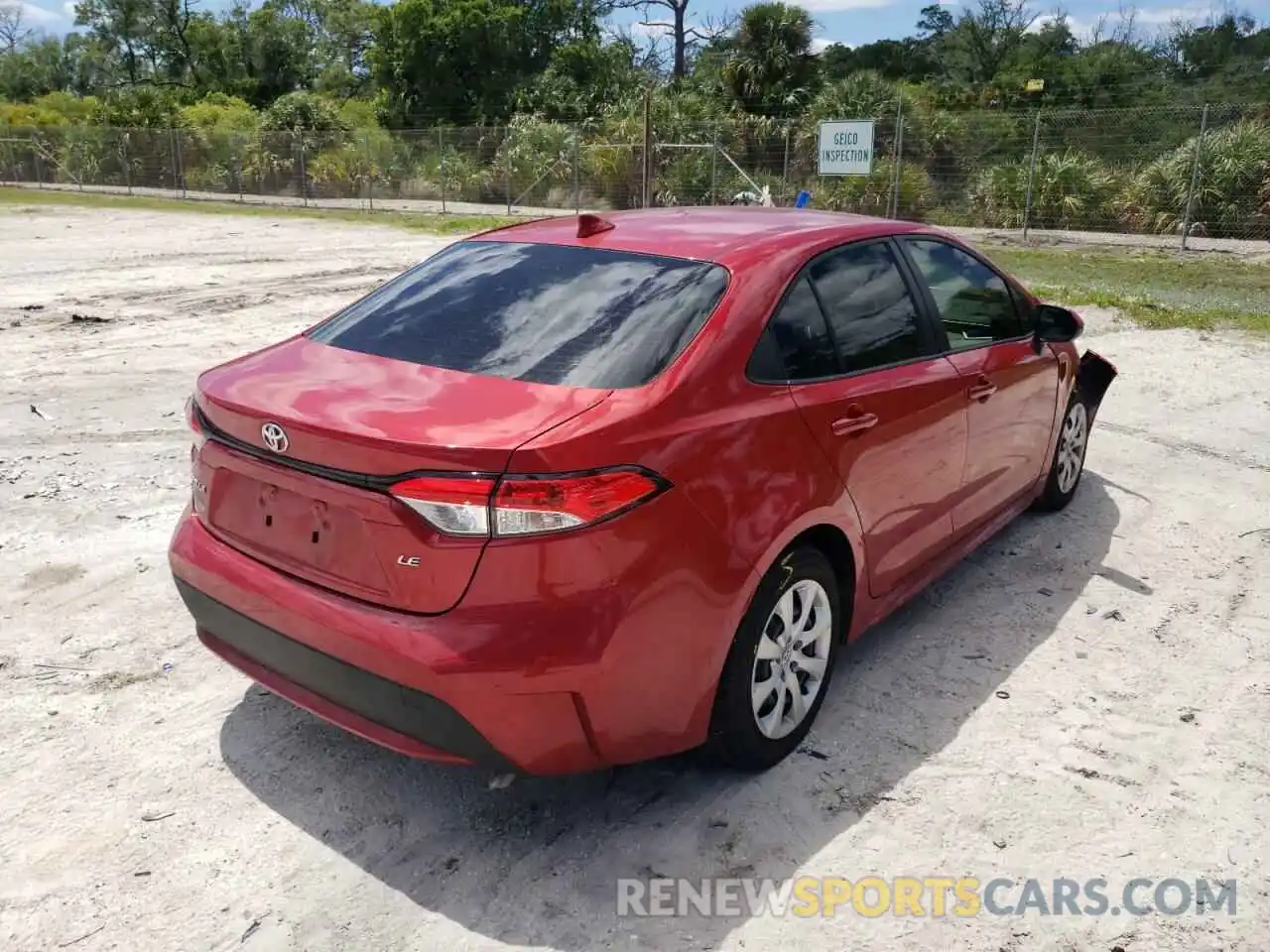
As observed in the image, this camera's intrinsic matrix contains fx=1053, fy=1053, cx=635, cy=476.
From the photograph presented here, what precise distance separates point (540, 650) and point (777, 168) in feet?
79.1

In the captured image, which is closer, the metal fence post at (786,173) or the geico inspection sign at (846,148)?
the geico inspection sign at (846,148)

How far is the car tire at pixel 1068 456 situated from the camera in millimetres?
5148

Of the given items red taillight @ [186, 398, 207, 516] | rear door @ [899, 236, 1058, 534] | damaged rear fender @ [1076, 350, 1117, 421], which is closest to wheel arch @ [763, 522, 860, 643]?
rear door @ [899, 236, 1058, 534]

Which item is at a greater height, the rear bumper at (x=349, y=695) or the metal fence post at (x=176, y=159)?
the metal fence post at (x=176, y=159)

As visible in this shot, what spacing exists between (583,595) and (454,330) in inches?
41.7

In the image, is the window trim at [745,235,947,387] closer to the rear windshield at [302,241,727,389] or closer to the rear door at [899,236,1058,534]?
the rear door at [899,236,1058,534]

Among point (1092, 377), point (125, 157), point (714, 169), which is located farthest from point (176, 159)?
point (1092, 377)

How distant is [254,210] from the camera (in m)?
28.3

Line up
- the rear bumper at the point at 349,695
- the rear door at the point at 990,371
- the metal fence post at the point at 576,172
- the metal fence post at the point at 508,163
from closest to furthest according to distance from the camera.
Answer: the rear bumper at the point at 349,695
the rear door at the point at 990,371
the metal fence post at the point at 576,172
the metal fence post at the point at 508,163

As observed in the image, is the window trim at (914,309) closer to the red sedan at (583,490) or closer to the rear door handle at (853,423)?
the red sedan at (583,490)

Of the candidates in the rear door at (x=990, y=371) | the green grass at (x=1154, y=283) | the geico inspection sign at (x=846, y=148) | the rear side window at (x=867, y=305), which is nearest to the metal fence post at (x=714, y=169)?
the geico inspection sign at (x=846, y=148)

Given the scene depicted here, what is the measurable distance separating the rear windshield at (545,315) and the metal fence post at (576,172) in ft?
77.7

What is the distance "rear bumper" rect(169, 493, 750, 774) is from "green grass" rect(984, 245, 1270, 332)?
9422mm

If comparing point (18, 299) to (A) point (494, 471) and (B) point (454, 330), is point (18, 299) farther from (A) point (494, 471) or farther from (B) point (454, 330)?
(A) point (494, 471)
